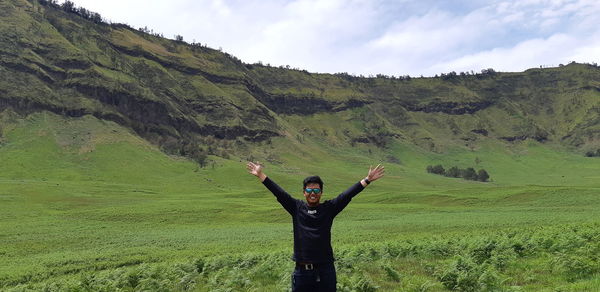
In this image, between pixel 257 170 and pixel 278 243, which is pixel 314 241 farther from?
pixel 278 243

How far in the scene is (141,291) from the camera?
16562 millimetres

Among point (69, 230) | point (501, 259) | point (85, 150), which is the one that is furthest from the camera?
point (85, 150)

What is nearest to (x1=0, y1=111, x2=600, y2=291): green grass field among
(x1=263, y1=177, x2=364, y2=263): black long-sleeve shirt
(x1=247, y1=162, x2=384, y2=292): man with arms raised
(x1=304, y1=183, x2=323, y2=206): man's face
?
(x1=247, y1=162, x2=384, y2=292): man with arms raised

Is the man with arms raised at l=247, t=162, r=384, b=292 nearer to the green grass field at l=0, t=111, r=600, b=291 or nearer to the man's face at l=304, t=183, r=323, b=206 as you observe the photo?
the man's face at l=304, t=183, r=323, b=206

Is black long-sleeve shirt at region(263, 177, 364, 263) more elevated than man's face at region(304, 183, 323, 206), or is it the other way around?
man's face at region(304, 183, 323, 206)

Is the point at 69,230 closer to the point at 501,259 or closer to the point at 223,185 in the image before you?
the point at 501,259

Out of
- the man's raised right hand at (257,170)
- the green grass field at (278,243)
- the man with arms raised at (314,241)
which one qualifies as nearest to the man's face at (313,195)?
the man with arms raised at (314,241)

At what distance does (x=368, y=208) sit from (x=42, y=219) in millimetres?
50942

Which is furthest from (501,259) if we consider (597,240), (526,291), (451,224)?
(451,224)

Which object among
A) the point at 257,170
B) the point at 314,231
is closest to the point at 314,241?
the point at 314,231

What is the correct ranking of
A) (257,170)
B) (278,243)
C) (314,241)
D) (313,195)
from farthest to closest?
1. (278,243)
2. (257,170)
3. (313,195)
4. (314,241)

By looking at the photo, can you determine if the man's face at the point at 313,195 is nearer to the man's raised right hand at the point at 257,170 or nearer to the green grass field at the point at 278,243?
the man's raised right hand at the point at 257,170

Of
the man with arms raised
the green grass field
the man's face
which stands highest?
the man's face

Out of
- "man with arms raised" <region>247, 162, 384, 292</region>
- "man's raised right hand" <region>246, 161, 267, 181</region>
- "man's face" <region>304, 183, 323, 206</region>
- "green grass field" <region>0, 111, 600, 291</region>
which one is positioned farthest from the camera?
"green grass field" <region>0, 111, 600, 291</region>
